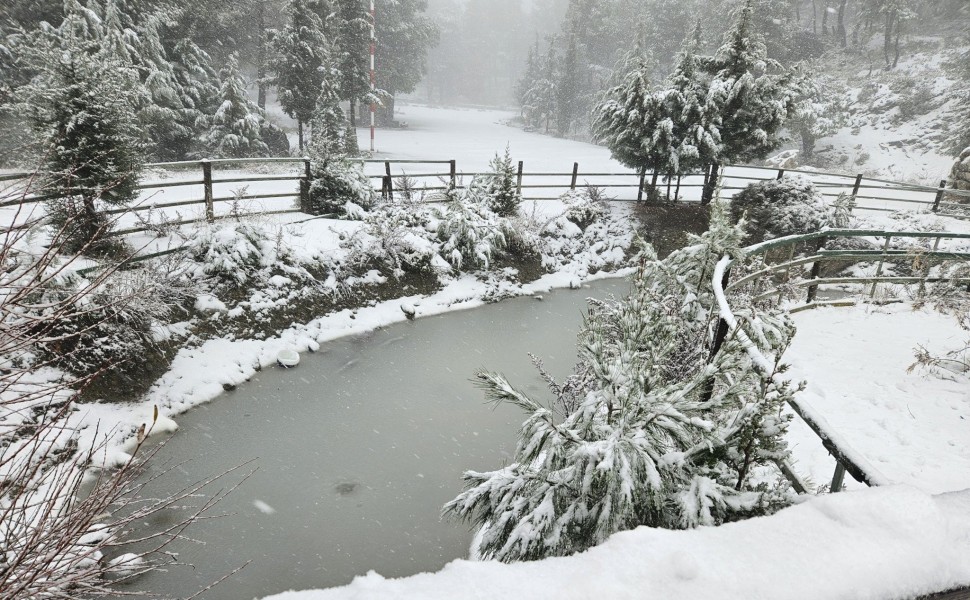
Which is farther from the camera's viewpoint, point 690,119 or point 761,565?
point 690,119

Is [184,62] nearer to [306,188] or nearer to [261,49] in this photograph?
[261,49]

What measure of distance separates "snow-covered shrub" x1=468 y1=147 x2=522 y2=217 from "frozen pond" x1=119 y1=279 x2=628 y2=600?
4.71 meters

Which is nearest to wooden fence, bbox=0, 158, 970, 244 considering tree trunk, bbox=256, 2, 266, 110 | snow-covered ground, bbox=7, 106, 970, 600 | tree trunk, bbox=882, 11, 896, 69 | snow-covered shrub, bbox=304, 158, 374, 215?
snow-covered shrub, bbox=304, 158, 374, 215

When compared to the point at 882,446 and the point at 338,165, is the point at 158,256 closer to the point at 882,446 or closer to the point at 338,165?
the point at 338,165

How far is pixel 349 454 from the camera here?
616 cm

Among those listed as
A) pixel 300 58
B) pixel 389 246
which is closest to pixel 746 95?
pixel 389 246

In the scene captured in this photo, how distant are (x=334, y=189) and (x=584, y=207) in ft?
22.9

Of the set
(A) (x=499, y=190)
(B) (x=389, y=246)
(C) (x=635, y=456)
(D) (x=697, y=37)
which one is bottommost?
(B) (x=389, y=246)

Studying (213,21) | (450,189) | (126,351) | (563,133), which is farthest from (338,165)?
(563,133)

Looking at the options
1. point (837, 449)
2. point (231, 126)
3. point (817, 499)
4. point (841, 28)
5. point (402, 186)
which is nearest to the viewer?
point (817, 499)

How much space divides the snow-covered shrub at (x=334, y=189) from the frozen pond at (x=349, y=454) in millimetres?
3845

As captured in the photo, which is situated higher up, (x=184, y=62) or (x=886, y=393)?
(x=184, y=62)

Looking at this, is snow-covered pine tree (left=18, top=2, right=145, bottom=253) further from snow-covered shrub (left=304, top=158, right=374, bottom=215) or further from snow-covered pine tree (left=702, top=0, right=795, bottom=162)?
snow-covered pine tree (left=702, top=0, right=795, bottom=162)

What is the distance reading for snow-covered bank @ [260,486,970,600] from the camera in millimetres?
1689
